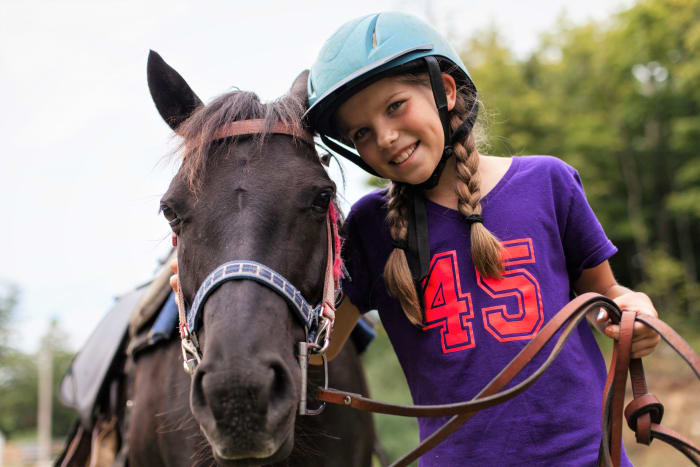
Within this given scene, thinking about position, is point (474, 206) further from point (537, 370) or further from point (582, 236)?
point (537, 370)

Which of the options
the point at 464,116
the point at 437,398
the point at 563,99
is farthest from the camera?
the point at 563,99

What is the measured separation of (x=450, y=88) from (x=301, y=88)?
2.17 ft

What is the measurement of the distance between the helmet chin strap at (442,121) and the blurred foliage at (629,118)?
15.3 meters

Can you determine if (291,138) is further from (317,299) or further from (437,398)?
(437,398)

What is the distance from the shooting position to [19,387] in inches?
1678

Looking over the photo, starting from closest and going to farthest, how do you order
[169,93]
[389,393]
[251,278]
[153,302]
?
[251,278] → [169,93] → [153,302] → [389,393]

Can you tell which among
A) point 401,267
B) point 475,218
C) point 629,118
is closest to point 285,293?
point 401,267

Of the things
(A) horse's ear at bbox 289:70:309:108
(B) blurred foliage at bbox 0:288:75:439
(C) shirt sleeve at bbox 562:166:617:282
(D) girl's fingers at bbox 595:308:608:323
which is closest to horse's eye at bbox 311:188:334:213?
(A) horse's ear at bbox 289:70:309:108

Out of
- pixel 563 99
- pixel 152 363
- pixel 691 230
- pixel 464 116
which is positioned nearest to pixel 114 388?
pixel 152 363

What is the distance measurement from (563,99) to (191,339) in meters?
24.1

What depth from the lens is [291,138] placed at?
6.95ft

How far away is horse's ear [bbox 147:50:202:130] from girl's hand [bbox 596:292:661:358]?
1.75 meters

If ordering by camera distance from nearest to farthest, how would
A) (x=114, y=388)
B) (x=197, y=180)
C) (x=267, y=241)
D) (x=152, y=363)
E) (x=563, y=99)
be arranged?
→ (x=267, y=241)
(x=197, y=180)
(x=152, y=363)
(x=114, y=388)
(x=563, y=99)

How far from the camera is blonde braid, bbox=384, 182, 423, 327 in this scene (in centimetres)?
208
